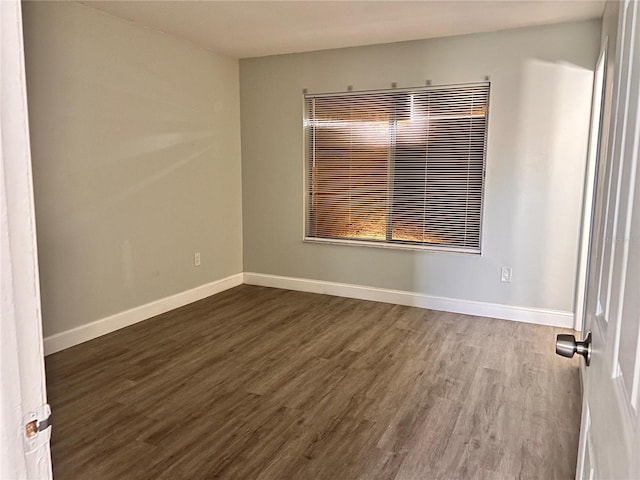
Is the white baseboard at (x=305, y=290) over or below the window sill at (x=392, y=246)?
below

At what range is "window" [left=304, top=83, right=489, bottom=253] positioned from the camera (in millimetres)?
4215

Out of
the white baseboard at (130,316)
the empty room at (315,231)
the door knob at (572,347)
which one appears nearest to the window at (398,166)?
the empty room at (315,231)

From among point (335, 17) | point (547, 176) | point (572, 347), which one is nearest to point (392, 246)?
point (547, 176)

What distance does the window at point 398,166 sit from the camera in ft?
13.8

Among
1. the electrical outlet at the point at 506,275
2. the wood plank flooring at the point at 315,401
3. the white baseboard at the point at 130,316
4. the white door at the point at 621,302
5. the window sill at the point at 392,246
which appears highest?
the white door at the point at 621,302

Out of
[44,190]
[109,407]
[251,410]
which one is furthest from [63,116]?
[251,410]

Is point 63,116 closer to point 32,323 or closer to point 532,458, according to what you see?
point 32,323

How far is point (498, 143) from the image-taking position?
13.3 ft

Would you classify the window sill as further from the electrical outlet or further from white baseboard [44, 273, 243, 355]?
white baseboard [44, 273, 243, 355]

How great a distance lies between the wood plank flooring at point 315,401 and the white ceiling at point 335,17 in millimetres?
2429

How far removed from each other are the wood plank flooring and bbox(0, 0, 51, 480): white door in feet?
5.32

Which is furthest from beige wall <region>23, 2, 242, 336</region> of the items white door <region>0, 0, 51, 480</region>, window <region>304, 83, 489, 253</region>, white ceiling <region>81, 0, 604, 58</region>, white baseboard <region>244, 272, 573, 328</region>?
white door <region>0, 0, 51, 480</region>

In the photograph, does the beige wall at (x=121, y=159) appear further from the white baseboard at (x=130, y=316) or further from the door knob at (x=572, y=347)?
the door knob at (x=572, y=347)

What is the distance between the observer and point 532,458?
2.22m
